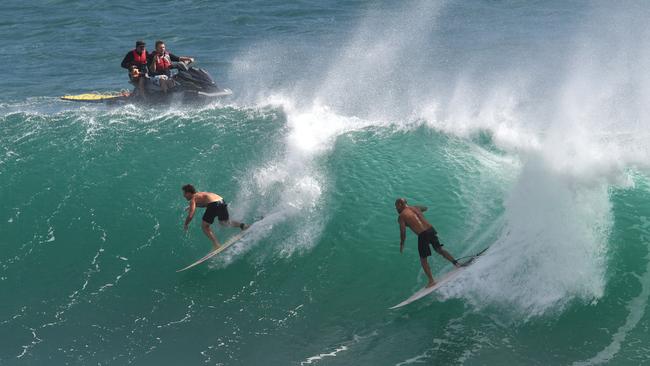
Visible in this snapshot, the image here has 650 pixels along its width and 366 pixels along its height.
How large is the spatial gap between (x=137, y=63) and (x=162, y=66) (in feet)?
2.14

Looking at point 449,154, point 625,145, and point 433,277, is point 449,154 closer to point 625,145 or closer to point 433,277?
point 625,145

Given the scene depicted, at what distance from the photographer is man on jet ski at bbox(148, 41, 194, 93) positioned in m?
19.5

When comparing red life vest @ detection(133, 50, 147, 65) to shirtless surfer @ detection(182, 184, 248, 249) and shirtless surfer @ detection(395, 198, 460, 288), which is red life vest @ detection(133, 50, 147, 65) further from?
shirtless surfer @ detection(395, 198, 460, 288)

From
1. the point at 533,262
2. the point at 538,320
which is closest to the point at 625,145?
the point at 533,262

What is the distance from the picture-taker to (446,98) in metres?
21.4

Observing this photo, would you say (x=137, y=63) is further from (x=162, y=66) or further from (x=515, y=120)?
(x=515, y=120)

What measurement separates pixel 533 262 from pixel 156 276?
20.4ft

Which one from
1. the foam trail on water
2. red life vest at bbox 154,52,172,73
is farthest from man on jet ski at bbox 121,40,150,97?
the foam trail on water

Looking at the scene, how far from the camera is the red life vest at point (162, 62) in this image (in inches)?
770

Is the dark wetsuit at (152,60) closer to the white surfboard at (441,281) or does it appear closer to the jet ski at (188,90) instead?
the jet ski at (188,90)

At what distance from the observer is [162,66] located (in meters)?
19.7

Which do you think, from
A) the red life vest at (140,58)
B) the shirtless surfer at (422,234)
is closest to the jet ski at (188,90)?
the red life vest at (140,58)

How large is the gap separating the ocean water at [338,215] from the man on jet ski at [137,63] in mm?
965

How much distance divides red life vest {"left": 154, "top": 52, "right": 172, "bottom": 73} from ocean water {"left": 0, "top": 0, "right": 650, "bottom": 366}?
1.22 m
